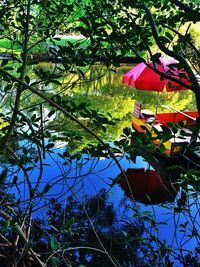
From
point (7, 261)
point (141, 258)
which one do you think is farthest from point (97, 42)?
point (141, 258)

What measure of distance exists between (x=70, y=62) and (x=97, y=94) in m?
9.42

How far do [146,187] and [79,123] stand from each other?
4000mm

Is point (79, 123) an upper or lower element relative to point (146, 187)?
Result: upper

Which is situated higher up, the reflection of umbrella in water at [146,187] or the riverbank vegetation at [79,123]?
the riverbank vegetation at [79,123]

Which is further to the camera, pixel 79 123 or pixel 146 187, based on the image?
pixel 146 187

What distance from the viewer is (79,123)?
38.8 inches

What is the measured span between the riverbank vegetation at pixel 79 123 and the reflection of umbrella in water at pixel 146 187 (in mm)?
285

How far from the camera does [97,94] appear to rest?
35.8ft

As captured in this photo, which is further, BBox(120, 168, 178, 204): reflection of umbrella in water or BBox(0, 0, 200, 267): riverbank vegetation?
BBox(120, 168, 178, 204): reflection of umbrella in water

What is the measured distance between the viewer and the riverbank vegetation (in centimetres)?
135

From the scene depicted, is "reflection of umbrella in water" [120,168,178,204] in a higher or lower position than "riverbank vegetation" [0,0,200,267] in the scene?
lower

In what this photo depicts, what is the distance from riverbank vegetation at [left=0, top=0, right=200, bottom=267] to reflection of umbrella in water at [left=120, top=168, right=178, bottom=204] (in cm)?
29

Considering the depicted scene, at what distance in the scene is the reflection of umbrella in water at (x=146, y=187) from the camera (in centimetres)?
446

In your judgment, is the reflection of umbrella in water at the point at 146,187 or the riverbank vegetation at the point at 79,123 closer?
the riverbank vegetation at the point at 79,123
